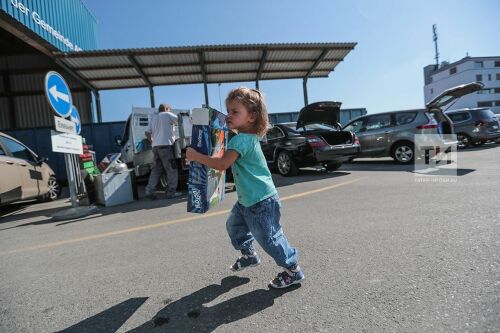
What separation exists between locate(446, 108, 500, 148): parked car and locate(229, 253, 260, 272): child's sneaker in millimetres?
13991

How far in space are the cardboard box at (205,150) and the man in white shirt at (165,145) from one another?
4.36 meters

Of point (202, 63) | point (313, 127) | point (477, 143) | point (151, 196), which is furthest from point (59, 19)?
point (477, 143)

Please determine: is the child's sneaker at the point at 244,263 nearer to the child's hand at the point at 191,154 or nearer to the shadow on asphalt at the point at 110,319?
the shadow on asphalt at the point at 110,319

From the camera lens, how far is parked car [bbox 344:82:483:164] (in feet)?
29.9

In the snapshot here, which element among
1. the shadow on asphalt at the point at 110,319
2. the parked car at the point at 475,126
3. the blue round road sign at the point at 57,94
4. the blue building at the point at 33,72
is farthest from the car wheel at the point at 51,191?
the parked car at the point at 475,126

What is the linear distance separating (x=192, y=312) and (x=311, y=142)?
651cm

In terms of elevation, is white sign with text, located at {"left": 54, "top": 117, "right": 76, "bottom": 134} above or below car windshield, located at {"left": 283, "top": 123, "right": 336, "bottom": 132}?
above

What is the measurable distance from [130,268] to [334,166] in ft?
23.7

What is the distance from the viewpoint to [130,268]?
2.99 meters

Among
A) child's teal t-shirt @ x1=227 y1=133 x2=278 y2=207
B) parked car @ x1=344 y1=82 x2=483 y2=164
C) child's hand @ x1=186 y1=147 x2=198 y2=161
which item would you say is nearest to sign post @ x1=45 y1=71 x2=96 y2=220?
child's hand @ x1=186 y1=147 x2=198 y2=161

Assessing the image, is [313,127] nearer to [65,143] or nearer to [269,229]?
[65,143]

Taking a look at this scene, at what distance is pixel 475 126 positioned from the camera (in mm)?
13344

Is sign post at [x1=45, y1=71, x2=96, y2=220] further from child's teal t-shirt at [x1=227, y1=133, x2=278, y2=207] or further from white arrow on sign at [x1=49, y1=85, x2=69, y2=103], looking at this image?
child's teal t-shirt at [x1=227, y1=133, x2=278, y2=207]

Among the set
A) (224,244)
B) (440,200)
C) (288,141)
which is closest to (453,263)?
(224,244)
